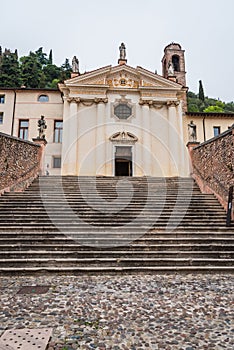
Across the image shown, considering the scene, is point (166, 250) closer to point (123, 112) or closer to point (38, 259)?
point (38, 259)

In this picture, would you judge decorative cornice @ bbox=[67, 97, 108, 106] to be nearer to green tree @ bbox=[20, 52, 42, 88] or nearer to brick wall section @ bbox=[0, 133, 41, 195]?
brick wall section @ bbox=[0, 133, 41, 195]

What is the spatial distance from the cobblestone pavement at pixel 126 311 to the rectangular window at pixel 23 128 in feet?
62.9

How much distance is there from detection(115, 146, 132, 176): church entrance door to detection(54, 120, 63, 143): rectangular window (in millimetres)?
5483

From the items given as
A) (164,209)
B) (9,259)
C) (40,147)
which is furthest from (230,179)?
Answer: (40,147)

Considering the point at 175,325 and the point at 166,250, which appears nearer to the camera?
the point at 175,325

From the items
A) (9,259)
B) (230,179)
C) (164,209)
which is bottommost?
(9,259)

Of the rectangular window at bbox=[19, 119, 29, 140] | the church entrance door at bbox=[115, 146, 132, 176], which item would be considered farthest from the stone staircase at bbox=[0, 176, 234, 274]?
the rectangular window at bbox=[19, 119, 29, 140]

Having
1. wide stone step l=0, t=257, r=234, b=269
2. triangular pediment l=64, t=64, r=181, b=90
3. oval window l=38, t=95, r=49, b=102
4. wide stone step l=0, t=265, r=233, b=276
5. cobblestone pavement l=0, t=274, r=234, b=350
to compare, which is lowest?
cobblestone pavement l=0, t=274, r=234, b=350

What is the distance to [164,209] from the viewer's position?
1008 centimetres

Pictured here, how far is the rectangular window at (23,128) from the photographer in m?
23.7

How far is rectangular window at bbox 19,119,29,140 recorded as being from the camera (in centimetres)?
2370

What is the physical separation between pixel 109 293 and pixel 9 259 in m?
3.07

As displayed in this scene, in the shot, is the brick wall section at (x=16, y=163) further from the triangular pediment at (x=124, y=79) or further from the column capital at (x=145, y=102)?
the column capital at (x=145, y=102)

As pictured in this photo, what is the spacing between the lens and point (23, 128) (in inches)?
939
